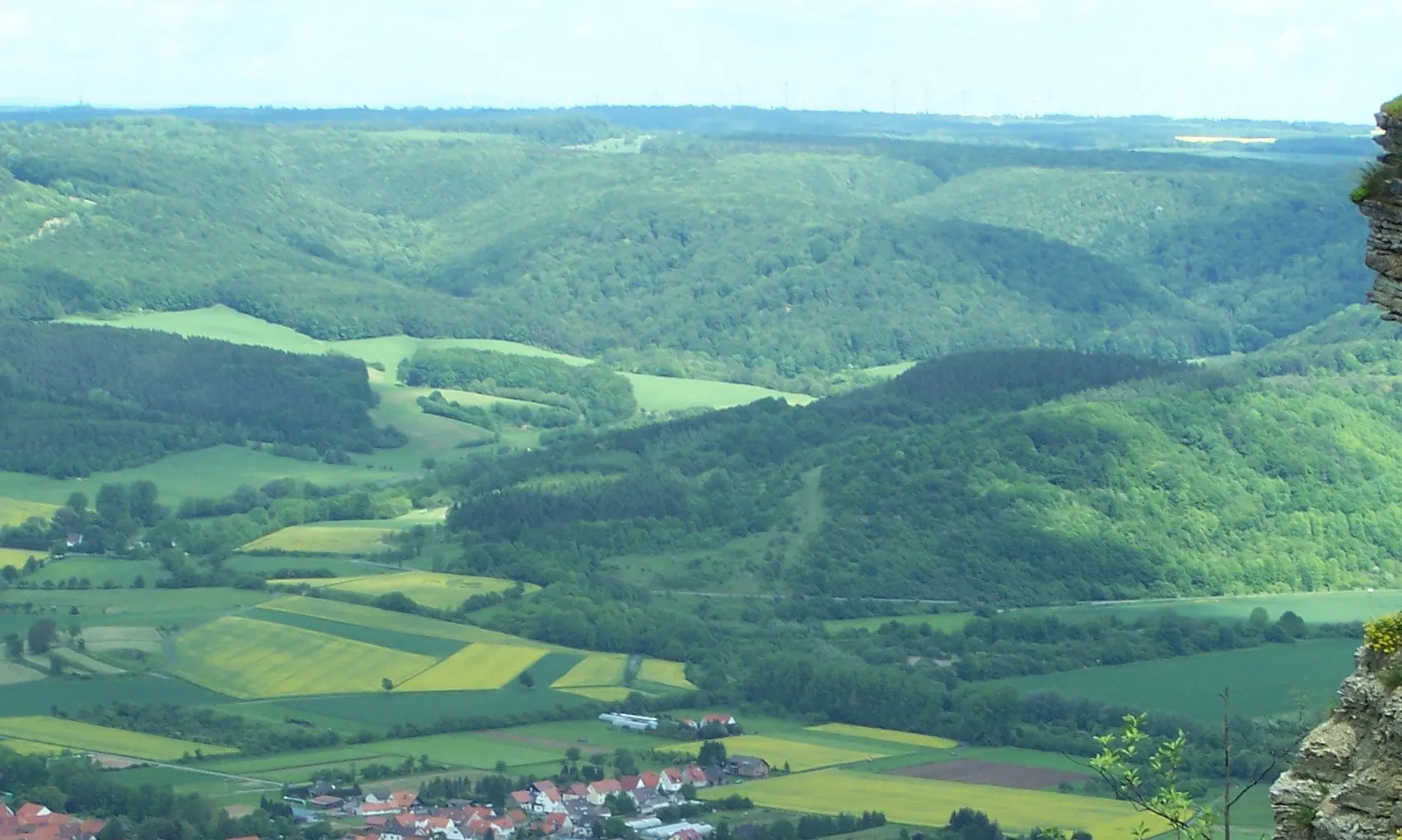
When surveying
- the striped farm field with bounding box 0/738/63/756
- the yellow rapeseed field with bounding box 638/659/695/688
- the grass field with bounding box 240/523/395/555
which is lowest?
the grass field with bounding box 240/523/395/555

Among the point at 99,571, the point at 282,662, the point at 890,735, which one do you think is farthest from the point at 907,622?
→ the point at 99,571

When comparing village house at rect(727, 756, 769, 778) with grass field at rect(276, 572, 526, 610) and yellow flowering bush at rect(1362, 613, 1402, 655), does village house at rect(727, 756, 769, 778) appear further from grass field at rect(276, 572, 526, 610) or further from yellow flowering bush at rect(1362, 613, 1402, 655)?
yellow flowering bush at rect(1362, 613, 1402, 655)

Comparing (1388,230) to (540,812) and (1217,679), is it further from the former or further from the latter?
(1217,679)

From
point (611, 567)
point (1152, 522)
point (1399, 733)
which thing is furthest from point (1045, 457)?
point (1399, 733)

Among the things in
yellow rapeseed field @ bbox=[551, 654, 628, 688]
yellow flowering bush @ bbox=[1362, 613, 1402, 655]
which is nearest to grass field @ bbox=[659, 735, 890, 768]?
yellow rapeseed field @ bbox=[551, 654, 628, 688]

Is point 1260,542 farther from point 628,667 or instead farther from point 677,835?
point 677,835

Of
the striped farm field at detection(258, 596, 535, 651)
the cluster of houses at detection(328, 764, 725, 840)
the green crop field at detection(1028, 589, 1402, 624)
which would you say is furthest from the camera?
the green crop field at detection(1028, 589, 1402, 624)
